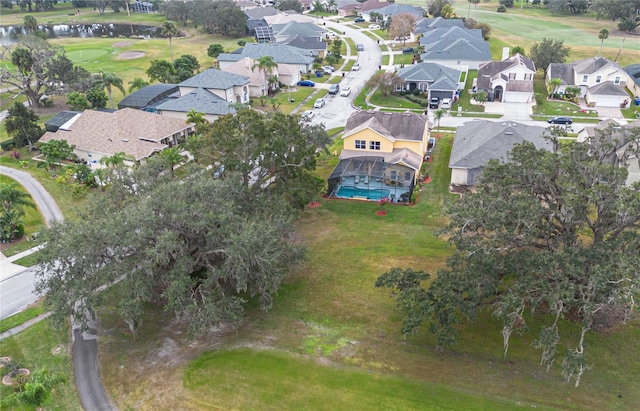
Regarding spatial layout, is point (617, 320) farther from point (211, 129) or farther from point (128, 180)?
point (128, 180)

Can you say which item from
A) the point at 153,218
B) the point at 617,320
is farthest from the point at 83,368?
the point at 617,320

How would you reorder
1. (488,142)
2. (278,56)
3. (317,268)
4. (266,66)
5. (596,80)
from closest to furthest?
(317,268)
(488,142)
(596,80)
(266,66)
(278,56)

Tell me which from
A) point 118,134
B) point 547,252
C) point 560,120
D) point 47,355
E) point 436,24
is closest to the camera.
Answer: point 547,252

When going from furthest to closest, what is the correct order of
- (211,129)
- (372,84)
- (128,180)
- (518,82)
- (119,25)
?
1. (119,25)
2. (372,84)
3. (518,82)
4. (211,129)
5. (128,180)

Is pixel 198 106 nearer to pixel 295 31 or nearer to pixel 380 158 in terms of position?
pixel 380 158

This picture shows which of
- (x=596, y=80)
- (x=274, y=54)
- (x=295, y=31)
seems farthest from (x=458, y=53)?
(x=295, y=31)

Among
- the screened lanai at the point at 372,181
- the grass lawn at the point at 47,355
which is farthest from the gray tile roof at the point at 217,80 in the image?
the grass lawn at the point at 47,355

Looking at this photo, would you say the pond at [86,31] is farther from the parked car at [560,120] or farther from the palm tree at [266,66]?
the parked car at [560,120]
